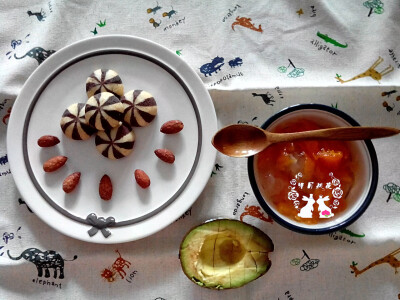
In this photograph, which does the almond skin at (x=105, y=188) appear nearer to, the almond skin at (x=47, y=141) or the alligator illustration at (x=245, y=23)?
the almond skin at (x=47, y=141)

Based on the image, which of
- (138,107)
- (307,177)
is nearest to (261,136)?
(307,177)

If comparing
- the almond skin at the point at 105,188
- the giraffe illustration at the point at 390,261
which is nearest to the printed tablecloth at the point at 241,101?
the giraffe illustration at the point at 390,261

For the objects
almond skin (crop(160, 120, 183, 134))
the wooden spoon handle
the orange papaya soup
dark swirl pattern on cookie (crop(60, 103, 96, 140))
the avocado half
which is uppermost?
dark swirl pattern on cookie (crop(60, 103, 96, 140))

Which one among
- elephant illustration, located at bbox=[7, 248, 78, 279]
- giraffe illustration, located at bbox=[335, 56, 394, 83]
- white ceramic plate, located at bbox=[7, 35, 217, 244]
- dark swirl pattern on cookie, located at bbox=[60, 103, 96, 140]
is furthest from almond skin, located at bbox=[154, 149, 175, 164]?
giraffe illustration, located at bbox=[335, 56, 394, 83]

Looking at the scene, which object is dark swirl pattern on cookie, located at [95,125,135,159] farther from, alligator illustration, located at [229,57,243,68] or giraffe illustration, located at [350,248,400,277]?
giraffe illustration, located at [350,248,400,277]

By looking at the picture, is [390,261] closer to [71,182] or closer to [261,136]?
[261,136]
